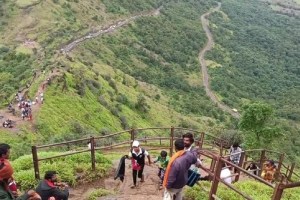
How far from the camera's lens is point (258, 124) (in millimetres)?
30656

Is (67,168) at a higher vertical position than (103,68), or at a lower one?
higher

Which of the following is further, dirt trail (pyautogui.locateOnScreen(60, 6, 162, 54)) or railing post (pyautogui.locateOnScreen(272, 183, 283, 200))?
dirt trail (pyautogui.locateOnScreen(60, 6, 162, 54))

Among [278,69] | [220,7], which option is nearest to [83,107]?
[278,69]

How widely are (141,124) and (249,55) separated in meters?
80.7

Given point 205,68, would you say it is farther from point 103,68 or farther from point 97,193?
point 97,193

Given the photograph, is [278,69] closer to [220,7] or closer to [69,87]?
[220,7]

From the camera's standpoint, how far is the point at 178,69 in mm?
95188

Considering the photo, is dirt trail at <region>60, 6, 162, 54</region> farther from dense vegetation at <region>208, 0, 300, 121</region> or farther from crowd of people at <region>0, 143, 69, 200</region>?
crowd of people at <region>0, 143, 69, 200</region>

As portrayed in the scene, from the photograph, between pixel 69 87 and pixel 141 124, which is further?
pixel 141 124

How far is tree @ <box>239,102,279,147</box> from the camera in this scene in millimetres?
30141

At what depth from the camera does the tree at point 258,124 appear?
3014 centimetres

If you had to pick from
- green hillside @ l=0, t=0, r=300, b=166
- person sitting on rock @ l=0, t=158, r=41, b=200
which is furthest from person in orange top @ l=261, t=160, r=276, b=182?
green hillside @ l=0, t=0, r=300, b=166

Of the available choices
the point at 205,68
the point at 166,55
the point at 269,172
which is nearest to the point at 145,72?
the point at 166,55

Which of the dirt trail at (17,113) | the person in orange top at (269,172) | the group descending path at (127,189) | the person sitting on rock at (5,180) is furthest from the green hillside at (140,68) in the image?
the person sitting on rock at (5,180)
